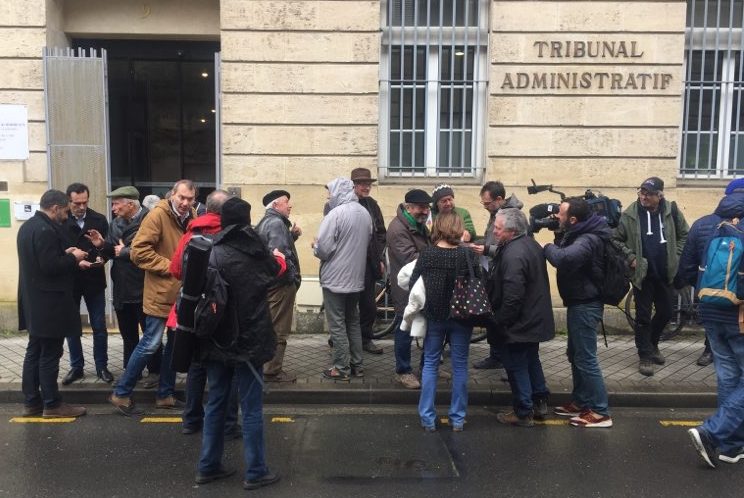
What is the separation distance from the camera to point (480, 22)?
27.2 feet

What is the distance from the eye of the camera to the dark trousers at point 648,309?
649 cm

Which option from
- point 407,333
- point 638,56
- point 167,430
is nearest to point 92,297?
point 167,430

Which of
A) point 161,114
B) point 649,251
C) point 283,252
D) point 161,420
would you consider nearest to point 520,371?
point 283,252

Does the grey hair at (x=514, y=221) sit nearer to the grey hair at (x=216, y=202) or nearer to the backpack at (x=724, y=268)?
the backpack at (x=724, y=268)

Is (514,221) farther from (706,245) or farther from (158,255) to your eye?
(158,255)

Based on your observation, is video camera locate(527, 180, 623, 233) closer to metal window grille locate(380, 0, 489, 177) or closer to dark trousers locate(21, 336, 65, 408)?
metal window grille locate(380, 0, 489, 177)

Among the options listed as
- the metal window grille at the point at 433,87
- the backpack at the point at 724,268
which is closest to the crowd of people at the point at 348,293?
the backpack at the point at 724,268

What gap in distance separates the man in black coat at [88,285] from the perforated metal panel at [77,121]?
2.11 m

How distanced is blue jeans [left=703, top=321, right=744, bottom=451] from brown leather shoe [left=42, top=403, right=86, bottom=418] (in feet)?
15.6

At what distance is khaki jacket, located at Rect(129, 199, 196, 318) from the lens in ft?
16.8

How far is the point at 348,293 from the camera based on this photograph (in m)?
5.88

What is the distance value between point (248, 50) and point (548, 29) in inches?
147

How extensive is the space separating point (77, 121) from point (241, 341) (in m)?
5.39

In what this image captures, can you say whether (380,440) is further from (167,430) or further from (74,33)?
(74,33)
